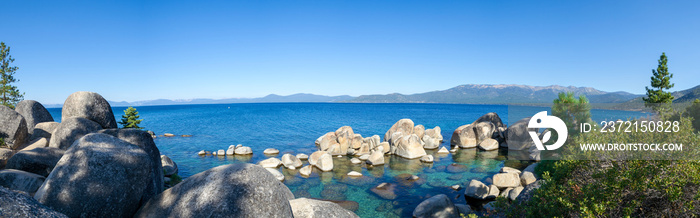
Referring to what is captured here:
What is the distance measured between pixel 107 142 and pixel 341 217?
810 cm

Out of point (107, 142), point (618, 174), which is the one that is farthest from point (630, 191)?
point (107, 142)

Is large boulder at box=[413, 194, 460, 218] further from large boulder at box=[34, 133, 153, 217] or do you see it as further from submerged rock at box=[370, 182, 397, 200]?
large boulder at box=[34, 133, 153, 217]

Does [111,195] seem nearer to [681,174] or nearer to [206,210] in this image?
[206,210]

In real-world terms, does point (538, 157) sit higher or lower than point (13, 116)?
lower

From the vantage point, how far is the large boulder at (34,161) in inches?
520

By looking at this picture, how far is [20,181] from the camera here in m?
11.1

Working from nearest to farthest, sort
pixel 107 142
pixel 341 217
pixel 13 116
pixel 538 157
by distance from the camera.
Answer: pixel 107 142 → pixel 341 217 → pixel 13 116 → pixel 538 157

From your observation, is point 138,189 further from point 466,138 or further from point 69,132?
point 466,138

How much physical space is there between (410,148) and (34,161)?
2852 centimetres

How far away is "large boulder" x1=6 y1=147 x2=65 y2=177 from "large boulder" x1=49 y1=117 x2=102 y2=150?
1993 millimetres

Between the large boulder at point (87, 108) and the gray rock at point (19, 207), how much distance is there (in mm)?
17371

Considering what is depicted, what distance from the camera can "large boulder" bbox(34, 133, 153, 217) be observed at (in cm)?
798

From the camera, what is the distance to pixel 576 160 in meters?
10.1

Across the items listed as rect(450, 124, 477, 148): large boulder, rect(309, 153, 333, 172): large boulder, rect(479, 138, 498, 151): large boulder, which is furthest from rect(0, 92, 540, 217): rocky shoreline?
rect(450, 124, 477, 148): large boulder
